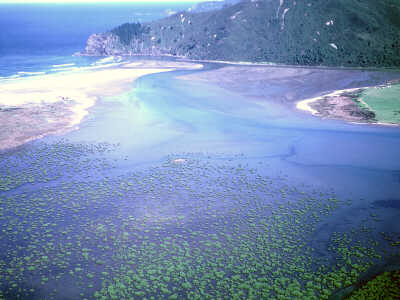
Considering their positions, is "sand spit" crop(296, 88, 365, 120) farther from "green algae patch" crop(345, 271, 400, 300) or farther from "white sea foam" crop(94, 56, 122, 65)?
"white sea foam" crop(94, 56, 122, 65)

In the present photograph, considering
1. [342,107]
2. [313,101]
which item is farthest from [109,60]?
[342,107]

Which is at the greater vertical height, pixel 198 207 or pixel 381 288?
pixel 198 207

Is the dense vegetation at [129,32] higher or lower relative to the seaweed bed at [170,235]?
higher

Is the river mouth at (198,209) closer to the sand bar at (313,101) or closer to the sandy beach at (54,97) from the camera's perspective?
the sandy beach at (54,97)

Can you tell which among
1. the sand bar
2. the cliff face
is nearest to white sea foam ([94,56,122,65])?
the cliff face

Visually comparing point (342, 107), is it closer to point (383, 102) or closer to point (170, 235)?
point (383, 102)

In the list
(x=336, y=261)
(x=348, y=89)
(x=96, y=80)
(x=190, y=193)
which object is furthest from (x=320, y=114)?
(x=96, y=80)

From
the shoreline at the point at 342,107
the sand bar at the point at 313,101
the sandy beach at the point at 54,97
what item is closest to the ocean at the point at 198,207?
the sandy beach at the point at 54,97

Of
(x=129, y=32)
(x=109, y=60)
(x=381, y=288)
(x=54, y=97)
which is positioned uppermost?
(x=129, y=32)
